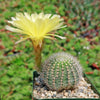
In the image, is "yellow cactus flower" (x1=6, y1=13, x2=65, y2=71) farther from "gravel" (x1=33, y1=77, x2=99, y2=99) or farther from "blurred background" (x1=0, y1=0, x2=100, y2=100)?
"gravel" (x1=33, y1=77, x2=99, y2=99)

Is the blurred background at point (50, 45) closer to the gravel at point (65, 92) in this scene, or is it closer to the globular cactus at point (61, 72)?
the globular cactus at point (61, 72)

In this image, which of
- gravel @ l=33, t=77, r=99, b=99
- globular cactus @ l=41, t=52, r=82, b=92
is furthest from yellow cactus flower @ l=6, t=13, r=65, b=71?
gravel @ l=33, t=77, r=99, b=99

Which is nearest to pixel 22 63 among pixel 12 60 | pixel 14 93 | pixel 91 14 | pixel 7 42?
pixel 12 60

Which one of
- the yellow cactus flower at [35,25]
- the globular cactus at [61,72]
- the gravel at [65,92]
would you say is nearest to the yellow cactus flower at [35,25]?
the yellow cactus flower at [35,25]

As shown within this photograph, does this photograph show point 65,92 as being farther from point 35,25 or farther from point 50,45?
point 50,45

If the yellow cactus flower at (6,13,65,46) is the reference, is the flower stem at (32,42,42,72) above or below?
below

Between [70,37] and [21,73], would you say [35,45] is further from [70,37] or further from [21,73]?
[70,37]
